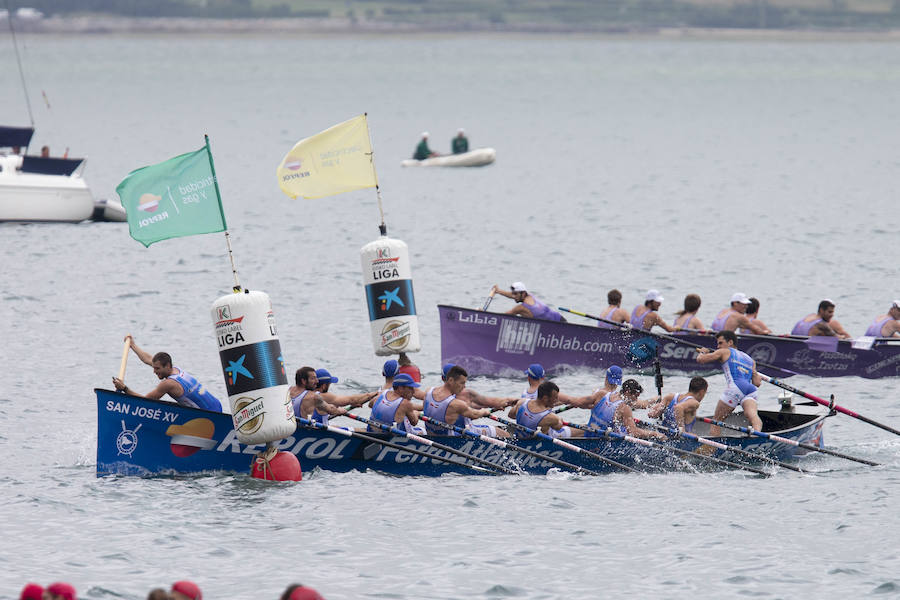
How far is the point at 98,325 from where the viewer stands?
3431 cm

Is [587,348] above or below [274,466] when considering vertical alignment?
below

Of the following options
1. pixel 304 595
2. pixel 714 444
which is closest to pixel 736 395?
pixel 714 444

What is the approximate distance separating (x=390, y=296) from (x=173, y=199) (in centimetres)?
640

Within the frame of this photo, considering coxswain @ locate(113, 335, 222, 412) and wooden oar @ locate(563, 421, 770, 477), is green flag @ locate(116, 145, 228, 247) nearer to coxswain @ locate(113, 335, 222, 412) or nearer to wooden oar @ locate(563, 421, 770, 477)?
coxswain @ locate(113, 335, 222, 412)

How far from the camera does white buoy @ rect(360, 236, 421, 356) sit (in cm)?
2552

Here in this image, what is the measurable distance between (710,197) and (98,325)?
121ft

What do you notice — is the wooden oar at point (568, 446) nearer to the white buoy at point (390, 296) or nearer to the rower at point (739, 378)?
the rower at point (739, 378)

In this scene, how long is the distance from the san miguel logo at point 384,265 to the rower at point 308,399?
4.77 m

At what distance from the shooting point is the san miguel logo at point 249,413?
19250mm

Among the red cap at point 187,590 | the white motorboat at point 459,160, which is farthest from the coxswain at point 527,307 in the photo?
the white motorboat at point 459,160

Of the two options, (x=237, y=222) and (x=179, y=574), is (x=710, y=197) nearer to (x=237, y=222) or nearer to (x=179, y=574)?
(x=237, y=222)

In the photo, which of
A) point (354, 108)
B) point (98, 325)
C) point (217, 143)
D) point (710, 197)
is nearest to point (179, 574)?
point (98, 325)

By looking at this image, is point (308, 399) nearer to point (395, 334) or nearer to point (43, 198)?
Answer: point (395, 334)

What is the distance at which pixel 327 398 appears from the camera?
21.6 metres
